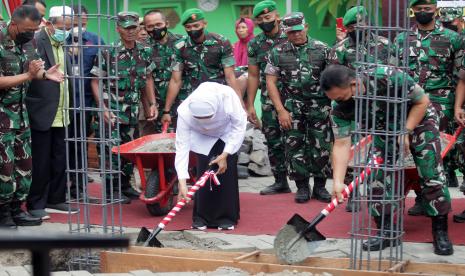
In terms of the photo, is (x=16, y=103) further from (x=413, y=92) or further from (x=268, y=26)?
(x=413, y=92)

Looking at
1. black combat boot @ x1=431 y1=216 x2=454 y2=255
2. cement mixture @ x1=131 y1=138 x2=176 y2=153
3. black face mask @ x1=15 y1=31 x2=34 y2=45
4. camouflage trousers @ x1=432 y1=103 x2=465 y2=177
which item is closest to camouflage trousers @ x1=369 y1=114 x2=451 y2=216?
black combat boot @ x1=431 y1=216 x2=454 y2=255

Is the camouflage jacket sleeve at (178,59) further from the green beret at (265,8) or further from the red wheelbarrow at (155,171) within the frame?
the red wheelbarrow at (155,171)

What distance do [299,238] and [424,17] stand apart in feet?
8.76

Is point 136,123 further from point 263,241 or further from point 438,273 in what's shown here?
point 438,273

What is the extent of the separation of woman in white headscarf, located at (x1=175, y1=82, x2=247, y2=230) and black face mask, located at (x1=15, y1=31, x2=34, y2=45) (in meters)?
1.32

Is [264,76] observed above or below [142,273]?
above

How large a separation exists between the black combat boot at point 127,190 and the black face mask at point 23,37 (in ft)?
7.35

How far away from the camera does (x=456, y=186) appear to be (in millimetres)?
9172

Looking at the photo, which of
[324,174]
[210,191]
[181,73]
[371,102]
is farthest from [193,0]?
[371,102]

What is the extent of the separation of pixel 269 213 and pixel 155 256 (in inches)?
98.1

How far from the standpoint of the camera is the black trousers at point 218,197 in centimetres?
712

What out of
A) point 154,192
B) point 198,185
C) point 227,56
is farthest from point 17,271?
point 227,56

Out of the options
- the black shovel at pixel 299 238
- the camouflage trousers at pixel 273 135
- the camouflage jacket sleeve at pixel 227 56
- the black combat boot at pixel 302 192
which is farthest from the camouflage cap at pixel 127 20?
the black shovel at pixel 299 238

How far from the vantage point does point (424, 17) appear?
24.0 ft
